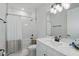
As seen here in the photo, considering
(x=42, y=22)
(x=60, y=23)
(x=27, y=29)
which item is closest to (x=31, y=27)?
(x=27, y=29)

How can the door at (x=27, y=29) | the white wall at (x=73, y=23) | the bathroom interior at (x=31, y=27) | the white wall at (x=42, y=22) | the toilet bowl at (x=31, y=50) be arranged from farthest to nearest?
1. the white wall at (x=42, y=22)
2. the door at (x=27, y=29)
3. the bathroom interior at (x=31, y=27)
4. the toilet bowl at (x=31, y=50)
5. the white wall at (x=73, y=23)

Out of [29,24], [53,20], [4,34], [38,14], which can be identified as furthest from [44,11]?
[4,34]

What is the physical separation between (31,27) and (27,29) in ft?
0.34

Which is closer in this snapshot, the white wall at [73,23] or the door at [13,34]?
the white wall at [73,23]

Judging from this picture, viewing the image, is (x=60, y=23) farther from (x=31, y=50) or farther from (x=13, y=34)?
(x=13, y=34)

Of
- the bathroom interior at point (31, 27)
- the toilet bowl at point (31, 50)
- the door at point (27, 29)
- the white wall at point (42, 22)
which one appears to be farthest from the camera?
the white wall at point (42, 22)

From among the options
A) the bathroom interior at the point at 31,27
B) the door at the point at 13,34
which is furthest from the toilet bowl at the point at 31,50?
the door at the point at 13,34

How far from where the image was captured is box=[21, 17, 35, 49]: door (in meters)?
1.59

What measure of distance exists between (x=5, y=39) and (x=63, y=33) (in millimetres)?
1234

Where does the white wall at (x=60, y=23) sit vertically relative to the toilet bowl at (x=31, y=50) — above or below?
above

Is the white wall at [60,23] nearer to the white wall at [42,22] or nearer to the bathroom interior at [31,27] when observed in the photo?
the bathroom interior at [31,27]

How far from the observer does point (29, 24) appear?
1.69 m

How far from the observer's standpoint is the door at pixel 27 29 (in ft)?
5.21

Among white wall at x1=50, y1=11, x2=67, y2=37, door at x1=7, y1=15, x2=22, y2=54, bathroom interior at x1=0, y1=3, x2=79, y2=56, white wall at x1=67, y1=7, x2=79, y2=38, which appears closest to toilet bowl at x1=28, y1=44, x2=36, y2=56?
bathroom interior at x1=0, y1=3, x2=79, y2=56
